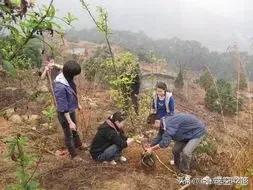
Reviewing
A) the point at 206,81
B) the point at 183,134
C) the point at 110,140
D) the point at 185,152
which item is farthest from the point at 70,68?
the point at 206,81

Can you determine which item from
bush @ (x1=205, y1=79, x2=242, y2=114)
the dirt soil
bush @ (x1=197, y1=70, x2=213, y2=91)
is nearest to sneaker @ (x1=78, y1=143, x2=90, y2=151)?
the dirt soil

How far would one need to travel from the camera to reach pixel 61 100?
5.39m

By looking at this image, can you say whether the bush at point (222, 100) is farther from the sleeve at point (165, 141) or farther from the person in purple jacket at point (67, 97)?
the sleeve at point (165, 141)

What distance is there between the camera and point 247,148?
4199 mm

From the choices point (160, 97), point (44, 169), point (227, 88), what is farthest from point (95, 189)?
point (227, 88)

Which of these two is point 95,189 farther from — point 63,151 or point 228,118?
point 228,118

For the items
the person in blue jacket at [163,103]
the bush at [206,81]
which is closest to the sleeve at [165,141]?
the person in blue jacket at [163,103]

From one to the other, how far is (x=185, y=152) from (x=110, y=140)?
91cm

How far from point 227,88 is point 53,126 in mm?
9317

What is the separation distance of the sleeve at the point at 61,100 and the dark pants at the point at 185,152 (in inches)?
55.7

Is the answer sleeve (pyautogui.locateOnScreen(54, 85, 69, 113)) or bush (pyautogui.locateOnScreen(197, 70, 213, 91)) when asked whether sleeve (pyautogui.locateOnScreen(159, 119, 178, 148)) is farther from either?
bush (pyautogui.locateOnScreen(197, 70, 213, 91))

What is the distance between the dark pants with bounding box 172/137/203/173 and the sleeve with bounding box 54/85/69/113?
142 centimetres

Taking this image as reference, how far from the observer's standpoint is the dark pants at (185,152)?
17.6 feet

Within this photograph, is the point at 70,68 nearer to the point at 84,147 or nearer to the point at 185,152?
the point at 84,147
